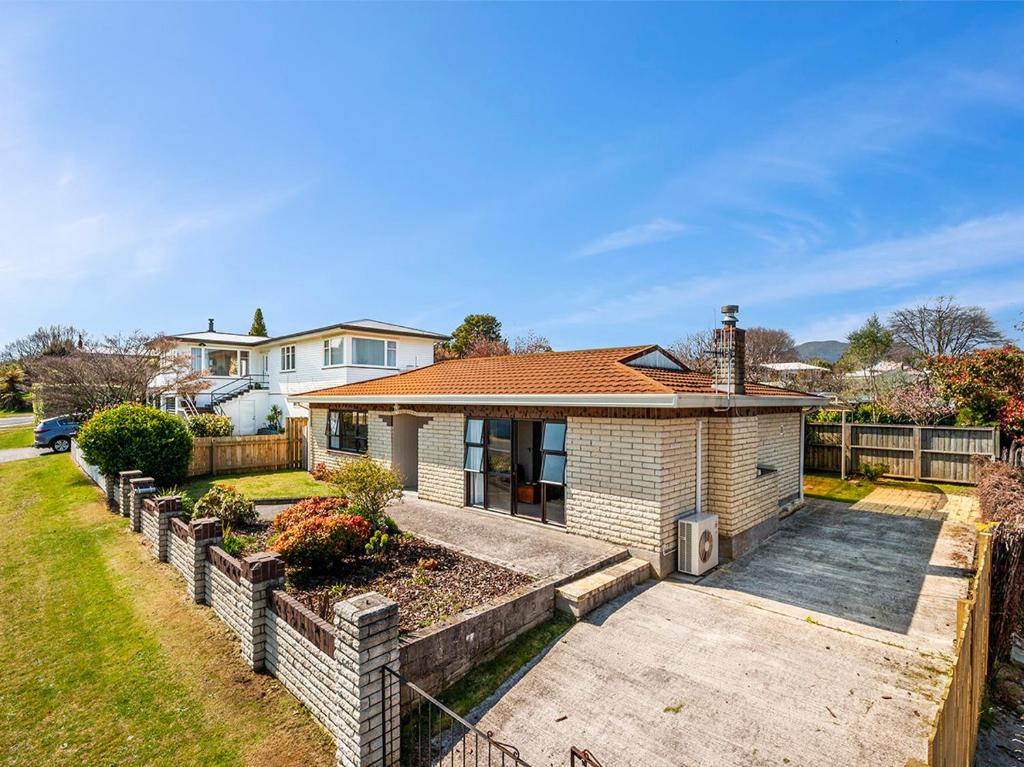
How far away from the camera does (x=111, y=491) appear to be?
39.8 ft

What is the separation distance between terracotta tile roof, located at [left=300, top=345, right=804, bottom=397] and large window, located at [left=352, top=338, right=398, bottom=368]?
21.0 feet

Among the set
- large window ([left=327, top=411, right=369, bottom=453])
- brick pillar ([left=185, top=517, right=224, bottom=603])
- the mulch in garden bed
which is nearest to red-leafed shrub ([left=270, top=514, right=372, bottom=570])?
the mulch in garden bed

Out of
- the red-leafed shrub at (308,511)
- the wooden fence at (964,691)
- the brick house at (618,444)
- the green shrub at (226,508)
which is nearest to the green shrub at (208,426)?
the brick house at (618,444)

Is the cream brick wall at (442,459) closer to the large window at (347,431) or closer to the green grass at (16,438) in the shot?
the large window at (347,431)

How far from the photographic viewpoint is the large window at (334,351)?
68.3ft

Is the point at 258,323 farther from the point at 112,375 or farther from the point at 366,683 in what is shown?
the point at 366,683

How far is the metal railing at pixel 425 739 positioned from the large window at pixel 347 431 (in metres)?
10.4

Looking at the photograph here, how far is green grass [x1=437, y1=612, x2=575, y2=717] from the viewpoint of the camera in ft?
15.2

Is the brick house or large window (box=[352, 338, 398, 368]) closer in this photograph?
the brick house

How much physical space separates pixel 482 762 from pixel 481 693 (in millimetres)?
810

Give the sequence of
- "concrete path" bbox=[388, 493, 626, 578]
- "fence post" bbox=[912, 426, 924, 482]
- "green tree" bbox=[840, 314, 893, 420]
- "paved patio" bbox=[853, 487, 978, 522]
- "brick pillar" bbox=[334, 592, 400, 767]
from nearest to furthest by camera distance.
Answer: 1. "brick pillar" bbox=[334, 592, 400, 767]
2. "concrete path" bbox=[388, 493, 626, 578]
3. "paved patio" bbox=[853, 487, 978, 522]
4. "fence post" bbox=[912, 426, 924, 482]
5. "green tree" bbox=[840, 314, 893, 420]

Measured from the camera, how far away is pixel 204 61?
8961mm

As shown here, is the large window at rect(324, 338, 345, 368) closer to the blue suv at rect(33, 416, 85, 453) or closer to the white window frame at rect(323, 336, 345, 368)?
the white window frame at rect(323, 336, 345, 368)

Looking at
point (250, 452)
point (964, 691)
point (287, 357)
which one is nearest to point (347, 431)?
point (250, 452)
